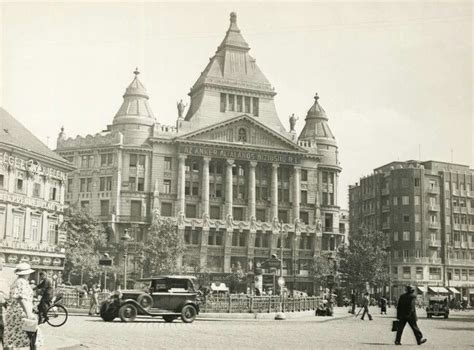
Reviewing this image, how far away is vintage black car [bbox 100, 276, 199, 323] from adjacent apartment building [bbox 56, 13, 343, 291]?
4823 centimetres

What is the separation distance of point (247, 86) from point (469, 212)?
40556mm

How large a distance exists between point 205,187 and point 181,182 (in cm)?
321

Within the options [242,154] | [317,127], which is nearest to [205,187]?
[242,154]

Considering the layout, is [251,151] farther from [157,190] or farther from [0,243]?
[0,243]

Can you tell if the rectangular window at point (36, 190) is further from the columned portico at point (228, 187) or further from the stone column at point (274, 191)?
the stone column at point (274, 191)

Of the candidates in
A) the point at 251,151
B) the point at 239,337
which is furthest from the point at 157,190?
the point at 239,337

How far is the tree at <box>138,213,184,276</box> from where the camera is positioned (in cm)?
7175

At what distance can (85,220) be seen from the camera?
75562mm

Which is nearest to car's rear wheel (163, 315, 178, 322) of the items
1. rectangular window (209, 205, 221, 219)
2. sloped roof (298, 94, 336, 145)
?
rectangular window (209, 205, 221, 219)

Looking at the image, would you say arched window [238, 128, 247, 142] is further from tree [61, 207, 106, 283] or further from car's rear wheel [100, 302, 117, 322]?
car's rear wheel [100, 302, 117, 322]

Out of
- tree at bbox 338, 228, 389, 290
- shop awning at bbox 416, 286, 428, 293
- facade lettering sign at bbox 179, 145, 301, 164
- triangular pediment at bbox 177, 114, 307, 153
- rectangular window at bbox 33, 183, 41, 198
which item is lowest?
shop awning at bbox 416, 286, 428, 293

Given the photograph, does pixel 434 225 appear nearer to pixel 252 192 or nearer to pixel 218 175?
→ pixel 252 192

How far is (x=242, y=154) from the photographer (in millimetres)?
88688

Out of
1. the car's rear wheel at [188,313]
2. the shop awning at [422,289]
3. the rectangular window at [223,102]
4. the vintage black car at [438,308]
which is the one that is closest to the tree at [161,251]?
the rectangular window at [223,102]
